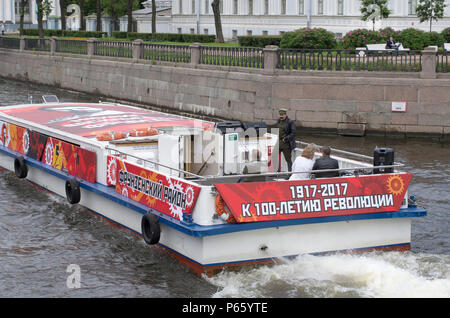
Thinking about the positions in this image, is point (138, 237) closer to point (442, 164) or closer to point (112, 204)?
point (112, 204)

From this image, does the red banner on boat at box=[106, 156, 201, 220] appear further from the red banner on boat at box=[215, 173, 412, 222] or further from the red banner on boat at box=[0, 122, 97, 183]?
the red banner on boat at box=[0, 122, 97, 183]

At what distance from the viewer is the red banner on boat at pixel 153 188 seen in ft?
40.1

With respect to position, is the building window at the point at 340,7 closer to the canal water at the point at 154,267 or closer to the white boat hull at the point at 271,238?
the canal water at the point at 154,267

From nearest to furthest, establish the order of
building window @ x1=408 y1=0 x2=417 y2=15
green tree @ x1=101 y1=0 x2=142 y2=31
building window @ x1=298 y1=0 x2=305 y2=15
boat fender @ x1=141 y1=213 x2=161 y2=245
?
boat fender @ x1=141 y1=213 x2=161 y2=245, building window @ x1=408 y1=0 x2=417 y2=15, building window @ x1=298 y1=0 x2=305 y2=15, green tree @ x1=101 y1=0 x2=142 y2=31

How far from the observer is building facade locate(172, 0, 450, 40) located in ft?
173

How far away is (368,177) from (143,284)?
375cm

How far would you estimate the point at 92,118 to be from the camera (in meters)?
18.9

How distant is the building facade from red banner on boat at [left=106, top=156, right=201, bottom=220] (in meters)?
35.1

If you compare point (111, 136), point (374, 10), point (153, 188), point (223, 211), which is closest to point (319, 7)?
point (374, 10)

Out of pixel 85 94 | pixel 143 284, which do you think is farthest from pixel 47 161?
pixel 85 94

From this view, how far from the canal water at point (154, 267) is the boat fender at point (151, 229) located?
445 mm

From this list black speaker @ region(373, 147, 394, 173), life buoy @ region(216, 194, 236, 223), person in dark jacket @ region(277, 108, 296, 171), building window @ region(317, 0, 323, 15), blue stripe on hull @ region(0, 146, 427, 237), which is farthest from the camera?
building window @ region(317, 0, 323, 15)

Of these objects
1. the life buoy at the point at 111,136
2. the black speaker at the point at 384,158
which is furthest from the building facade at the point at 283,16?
the black speaker at the point at 384,158

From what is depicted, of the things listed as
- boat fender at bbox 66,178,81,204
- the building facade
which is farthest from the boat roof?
the building facade
